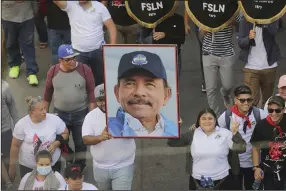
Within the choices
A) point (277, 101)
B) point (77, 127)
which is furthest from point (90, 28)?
point (277, 101)

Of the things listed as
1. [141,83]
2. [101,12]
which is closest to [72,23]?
[101,12]

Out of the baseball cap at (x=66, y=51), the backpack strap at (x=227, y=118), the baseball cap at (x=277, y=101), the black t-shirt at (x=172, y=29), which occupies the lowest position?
the backpack strap at (x=227, y=118)

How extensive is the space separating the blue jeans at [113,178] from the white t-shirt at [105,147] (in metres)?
0.03

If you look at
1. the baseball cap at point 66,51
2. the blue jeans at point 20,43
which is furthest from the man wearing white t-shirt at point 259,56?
the blue jeans at point 20,43

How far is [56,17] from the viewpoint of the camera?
6.68 metres

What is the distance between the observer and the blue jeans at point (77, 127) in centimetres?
684

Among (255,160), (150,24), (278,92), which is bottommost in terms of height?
(255,160)

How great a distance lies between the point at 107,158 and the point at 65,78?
2.33ft

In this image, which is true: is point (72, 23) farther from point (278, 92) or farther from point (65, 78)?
point (278, 92)

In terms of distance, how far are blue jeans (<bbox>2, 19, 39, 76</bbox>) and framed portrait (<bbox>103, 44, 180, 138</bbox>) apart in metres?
0.89

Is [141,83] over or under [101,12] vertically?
under

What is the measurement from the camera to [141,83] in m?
6.43

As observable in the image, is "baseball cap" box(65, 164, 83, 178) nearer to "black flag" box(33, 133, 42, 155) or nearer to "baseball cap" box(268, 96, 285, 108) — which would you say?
"black flag" box(33, 133, 42, 155)

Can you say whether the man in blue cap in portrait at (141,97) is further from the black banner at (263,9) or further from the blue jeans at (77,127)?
the black banner at (263,9)
